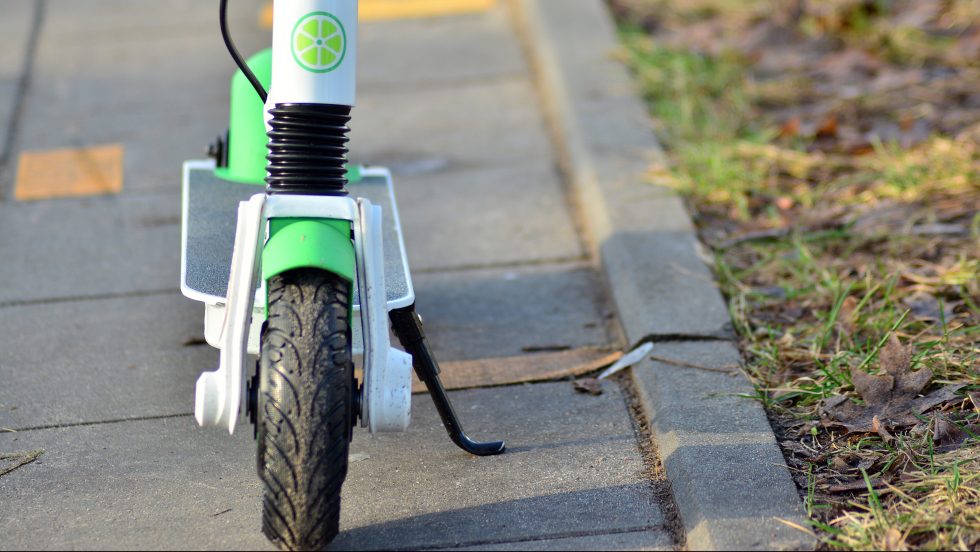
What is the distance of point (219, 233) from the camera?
3152 mm

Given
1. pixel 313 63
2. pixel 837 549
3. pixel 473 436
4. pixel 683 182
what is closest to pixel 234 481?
pixel 473 436

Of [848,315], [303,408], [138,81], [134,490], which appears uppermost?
[138,81]

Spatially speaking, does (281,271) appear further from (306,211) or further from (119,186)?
(119,186)

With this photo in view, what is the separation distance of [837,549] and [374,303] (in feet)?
3.53

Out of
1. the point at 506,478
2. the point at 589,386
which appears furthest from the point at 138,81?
the point at 506,478

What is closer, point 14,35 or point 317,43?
point 317,43

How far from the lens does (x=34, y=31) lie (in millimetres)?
6402

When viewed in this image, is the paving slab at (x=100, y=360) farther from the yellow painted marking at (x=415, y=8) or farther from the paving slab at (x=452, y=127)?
the yellow painted marking at (x=415, y=8)

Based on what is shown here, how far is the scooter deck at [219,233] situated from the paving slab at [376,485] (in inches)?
16.5

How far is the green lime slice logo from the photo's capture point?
8.11 feet

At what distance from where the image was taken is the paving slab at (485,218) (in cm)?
409

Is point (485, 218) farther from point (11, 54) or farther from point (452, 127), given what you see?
point (11, 54)

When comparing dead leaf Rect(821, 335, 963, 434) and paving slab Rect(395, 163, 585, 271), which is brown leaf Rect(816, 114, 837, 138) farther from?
dead leaf Rect(821, 335, 963, 434)

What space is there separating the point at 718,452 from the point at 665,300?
2.82 ft
